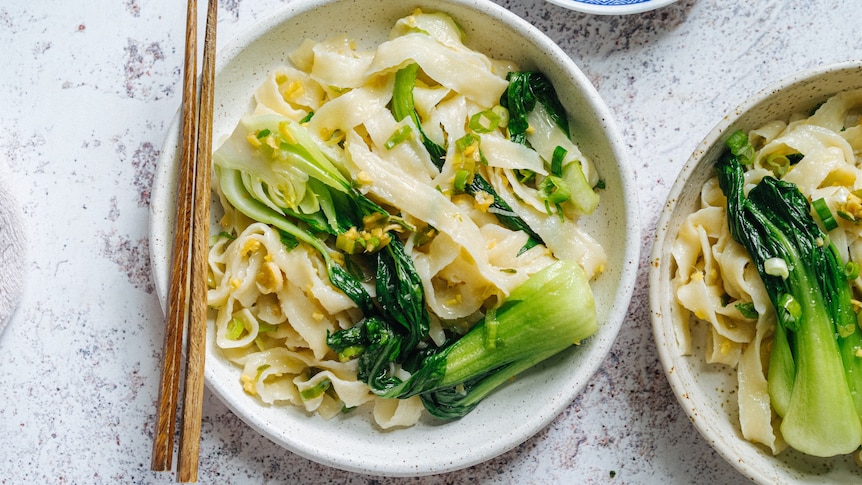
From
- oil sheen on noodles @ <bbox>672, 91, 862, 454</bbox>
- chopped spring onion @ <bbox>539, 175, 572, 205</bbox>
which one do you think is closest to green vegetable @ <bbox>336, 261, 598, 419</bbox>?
chopped spring onion @ <bbox>539, 175, 572, 205</bbox>

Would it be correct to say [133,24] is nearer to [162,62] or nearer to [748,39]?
[162,62]

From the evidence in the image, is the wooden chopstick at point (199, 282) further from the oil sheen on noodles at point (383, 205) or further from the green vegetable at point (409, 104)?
the green vegetable at point (409, 104)

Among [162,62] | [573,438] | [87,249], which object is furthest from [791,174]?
[87,249]

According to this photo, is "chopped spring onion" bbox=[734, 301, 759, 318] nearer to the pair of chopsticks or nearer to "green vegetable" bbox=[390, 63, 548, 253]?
"green vegetable" bbox=[390, 63, 548, 253]

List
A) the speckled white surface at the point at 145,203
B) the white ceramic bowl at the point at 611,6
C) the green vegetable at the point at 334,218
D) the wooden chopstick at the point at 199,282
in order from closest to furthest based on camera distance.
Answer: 1. the wooden chopstick at the point at 199,282
2. the green vegetable at the point at 334,218
3. the white ceramic bowl at the point at 611,6
4. the speckled white surface at the point at 145,203

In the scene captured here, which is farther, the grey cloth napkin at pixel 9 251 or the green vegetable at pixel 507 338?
the grey cloth napkin at pixel 9 251

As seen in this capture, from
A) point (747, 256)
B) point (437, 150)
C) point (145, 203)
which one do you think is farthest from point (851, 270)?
point (145, 203)

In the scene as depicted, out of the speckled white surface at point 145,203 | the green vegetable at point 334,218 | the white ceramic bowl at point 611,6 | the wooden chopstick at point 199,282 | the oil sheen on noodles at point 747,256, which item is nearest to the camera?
the wooden chopstick at point 199,282

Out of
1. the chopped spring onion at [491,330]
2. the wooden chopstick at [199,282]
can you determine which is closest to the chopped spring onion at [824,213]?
the chopped spring onion at [491,330]

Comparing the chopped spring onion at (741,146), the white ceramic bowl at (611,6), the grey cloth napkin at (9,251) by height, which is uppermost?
the white ceramic bowl at (611,6)
